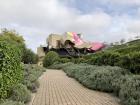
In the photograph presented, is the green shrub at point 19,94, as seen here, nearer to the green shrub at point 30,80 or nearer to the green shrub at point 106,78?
the green shrub at point 30,80

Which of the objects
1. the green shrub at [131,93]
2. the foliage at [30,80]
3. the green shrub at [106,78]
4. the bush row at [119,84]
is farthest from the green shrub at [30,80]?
the green shrub at [131,93]

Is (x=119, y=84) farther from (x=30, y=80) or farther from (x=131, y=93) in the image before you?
(x=30, y=80)

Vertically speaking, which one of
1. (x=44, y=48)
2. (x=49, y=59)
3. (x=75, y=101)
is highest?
(x=44, y=48)

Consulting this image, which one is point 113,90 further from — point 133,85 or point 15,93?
point 15,93

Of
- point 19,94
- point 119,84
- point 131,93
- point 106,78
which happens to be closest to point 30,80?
point 106,78

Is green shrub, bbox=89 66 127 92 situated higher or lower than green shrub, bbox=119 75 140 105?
higher

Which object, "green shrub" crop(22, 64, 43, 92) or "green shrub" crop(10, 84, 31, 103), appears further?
"green shrub" crop(22, 64, 43, 92)

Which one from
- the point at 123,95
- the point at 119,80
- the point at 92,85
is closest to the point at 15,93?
the point at 123,95

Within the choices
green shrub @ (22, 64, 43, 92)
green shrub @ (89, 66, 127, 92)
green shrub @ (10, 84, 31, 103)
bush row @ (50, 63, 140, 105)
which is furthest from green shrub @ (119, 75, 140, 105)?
green shrub @ (22, 64, 43, 92)

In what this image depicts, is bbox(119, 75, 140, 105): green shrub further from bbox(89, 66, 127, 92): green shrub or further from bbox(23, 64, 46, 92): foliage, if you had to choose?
bbox(23, 64, 46, 92): foliage

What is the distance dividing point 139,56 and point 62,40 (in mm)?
85346

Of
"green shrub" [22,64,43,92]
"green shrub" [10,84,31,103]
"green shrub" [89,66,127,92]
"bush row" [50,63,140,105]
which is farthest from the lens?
"green shrub" [89,66,127,92]

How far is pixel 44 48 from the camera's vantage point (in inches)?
4235

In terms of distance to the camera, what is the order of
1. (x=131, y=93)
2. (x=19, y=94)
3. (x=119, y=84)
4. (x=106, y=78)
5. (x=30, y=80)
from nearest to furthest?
(x=19, y=94), (x=131, y=93), (x=119, y=84), (x=106, y=78), (x=30, y=80)
